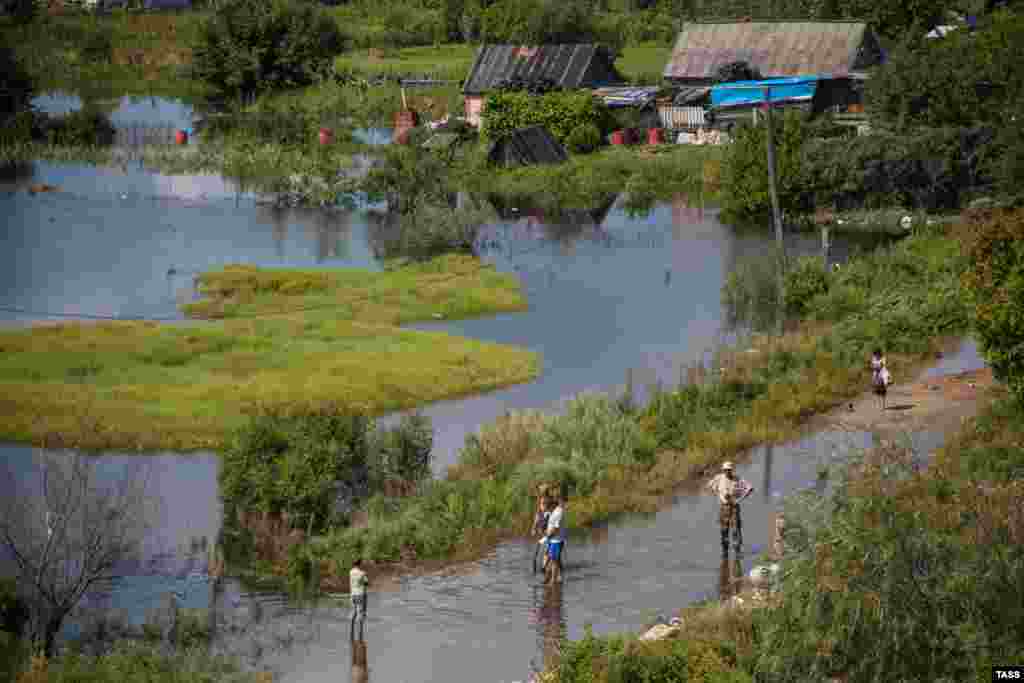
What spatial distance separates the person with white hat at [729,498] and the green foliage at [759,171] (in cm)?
3184

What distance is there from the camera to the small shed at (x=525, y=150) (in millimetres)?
62438

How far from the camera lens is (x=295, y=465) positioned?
2450 cm

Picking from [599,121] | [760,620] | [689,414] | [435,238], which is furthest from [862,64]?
[760,620]

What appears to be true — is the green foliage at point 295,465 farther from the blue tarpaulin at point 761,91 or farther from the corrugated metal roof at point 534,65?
the corrugated metal roof at point 534,65

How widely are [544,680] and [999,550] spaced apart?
4.52 meters

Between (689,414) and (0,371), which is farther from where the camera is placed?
(0,371)

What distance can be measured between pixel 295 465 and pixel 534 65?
1910 inches

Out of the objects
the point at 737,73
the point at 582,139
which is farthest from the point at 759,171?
the point at 737,73

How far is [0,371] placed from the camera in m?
33.3

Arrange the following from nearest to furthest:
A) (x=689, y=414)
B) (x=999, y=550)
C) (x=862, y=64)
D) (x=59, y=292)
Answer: (x=999, y=550) → (x=689, y=414) → (x=59, y=292) → (x=862, y=64)

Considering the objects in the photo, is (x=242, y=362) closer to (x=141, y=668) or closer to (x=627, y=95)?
(x=141, y=668)

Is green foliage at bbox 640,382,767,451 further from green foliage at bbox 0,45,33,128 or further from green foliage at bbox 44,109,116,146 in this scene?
green foliage at bbox 0,45,33,128

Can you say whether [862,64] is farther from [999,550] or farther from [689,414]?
[999,550]

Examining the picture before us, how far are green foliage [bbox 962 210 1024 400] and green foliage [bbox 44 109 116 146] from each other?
4739 cm
